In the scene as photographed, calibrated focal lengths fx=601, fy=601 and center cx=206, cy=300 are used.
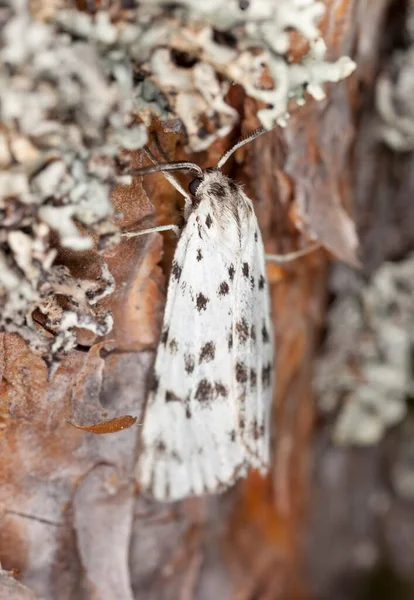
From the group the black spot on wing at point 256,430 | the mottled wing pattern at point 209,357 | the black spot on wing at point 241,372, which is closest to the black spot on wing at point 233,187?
the mottled wing pattern at point 209,357

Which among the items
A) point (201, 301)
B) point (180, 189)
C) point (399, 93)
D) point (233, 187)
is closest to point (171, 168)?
point (180, 189)

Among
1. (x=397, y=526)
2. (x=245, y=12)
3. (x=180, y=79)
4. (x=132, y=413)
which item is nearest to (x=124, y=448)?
(x=132, y=413)

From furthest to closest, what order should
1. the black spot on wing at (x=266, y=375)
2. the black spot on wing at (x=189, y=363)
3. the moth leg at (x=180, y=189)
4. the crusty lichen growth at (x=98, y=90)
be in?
the black spot on wing at (x=266, y=375), the black spot on wing at (x=189, y=363), the moth leg at (x=180, y=189), the crusty lichen growth at (x=98, y=90)

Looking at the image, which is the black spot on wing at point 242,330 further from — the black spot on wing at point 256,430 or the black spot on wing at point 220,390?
the black spot on wing at point 256,430

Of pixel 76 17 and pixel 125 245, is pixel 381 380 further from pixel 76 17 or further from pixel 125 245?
pixel 76 17

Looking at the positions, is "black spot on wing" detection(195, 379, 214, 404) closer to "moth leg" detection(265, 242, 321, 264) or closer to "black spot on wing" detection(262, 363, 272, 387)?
"black spot on wing" detection(262, 363, 272, 387)

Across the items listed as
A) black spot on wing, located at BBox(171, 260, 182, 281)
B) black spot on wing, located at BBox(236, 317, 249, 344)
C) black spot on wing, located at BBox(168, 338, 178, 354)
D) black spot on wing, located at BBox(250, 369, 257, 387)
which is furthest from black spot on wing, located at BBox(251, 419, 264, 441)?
black spot on wing, located at BBox(171, 260, 182, 281)

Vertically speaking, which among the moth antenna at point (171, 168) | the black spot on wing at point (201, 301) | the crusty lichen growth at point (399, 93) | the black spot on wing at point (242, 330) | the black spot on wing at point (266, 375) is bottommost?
the black spot on wing at point (266, 375)

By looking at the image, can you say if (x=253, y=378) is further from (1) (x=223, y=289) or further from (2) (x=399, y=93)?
(2) (x=399, y=93)

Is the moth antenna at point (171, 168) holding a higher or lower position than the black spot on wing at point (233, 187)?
higher
